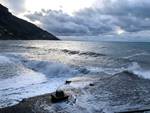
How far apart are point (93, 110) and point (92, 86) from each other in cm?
758

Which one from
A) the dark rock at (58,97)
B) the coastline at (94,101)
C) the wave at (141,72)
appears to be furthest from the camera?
the wave at (141,72)

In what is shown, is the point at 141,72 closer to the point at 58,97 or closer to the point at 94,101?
the point at 94,101

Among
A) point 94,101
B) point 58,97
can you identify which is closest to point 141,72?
point 94,101

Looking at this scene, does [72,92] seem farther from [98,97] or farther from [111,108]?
[111,108]

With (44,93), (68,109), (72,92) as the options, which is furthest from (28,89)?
(68,109)

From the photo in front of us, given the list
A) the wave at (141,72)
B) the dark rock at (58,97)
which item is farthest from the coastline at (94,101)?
the wave at (141,72)

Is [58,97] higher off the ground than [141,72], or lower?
higher

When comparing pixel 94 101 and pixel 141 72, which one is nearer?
pixel 94 101

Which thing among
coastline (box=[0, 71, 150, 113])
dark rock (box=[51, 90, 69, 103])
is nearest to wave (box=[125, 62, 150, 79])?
coastline (box=[0, 71, 150, 113])

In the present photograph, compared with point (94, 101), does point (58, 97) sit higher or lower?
higher

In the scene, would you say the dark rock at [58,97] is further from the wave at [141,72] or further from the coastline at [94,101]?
the wave at [141,72]

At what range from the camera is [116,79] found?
96.3 ft

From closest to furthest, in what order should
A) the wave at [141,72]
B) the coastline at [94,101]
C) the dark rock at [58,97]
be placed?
the coastline at [94,101] → the dark rock at [58,97] → the wave at [141,72]

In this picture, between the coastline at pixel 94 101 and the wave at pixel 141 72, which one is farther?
→ the wave at pixel 141 72
